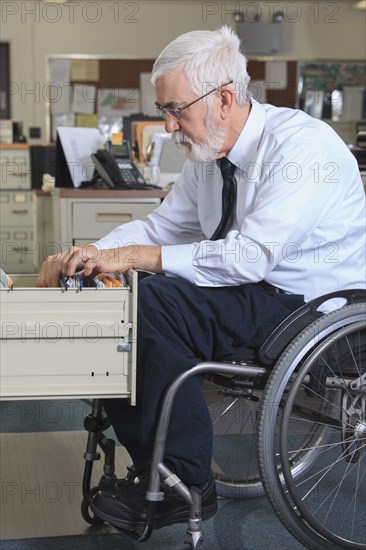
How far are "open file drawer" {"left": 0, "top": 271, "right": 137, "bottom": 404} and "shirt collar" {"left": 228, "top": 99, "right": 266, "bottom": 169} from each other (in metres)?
0.50

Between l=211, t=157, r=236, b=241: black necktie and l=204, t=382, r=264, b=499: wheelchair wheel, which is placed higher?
l=211, t=157, r=236, b=241: black necktie

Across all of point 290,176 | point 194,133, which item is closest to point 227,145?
point 194,133

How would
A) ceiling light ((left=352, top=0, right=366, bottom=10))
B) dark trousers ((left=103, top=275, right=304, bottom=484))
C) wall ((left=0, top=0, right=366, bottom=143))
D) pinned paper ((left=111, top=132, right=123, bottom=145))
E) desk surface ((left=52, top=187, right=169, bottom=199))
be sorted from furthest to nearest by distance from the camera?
ceiling light ((left=352, top=0, right=366, bottom=10))
wall ((left=0, top=0, right=366, bottom=143))
pinned paper ((left=111, top=132, right=123, bottom=145))
desk surface ((left=52, top=187, right=169, bottom=199))
dark trousers ((left=103, top=275, right=304, bottom=484))

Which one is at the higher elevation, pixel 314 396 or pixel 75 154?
pixel 75 154

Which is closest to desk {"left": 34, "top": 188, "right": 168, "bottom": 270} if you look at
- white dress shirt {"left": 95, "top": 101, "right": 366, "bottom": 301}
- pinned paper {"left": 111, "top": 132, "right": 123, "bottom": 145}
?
pinned paper {"left": 111, "top": 132, "right": 123, "bottom": 145}

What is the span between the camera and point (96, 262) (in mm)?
1562

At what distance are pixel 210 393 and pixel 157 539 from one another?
0.75 m

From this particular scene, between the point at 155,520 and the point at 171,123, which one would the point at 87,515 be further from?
the point at 171,123

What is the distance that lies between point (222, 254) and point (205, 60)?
415 mm

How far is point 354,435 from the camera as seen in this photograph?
1.65m

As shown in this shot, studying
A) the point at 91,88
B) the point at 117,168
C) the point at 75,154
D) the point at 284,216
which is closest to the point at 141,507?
the point at 284,216

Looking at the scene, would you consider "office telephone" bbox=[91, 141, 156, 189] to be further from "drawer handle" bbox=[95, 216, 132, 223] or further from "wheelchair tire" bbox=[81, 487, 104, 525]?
"wheelchair tire" bbox=[81, 487, 104, 525]

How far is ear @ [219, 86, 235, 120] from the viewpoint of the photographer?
1706 mm

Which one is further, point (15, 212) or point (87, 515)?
point (15, 212)
